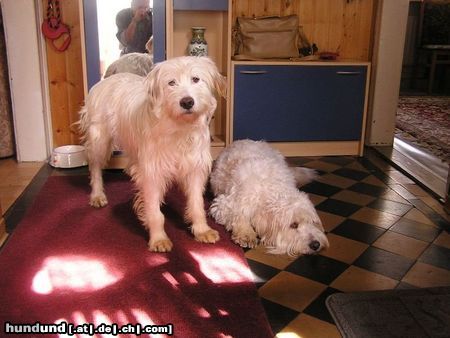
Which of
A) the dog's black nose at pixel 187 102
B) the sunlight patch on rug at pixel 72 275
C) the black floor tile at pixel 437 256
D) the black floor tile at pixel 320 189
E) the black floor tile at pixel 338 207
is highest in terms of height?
the dog's black nose at pixel 187 102

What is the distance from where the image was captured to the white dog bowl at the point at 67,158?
3707 millimetres

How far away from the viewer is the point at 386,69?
13.9 ft

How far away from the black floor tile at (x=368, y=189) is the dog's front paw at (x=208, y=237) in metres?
1.27

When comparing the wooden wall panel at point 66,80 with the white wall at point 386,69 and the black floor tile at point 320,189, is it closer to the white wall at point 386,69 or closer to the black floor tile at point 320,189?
the black floor tile at point 320,189

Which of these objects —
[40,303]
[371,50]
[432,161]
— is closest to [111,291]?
[40,303]

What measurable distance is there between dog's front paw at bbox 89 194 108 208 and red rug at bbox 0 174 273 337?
0.21 ft

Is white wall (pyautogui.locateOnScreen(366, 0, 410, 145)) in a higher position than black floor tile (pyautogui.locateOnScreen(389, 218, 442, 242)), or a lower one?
higher

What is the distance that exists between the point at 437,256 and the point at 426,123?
334 cm

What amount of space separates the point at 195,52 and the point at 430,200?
2092 millimetres

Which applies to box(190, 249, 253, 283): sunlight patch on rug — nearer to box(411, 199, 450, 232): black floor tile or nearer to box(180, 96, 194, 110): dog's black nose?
box(180, 96, 194, 110): dog's black nose

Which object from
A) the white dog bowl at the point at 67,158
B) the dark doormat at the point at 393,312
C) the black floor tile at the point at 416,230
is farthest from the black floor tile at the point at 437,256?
the white dog bowl at the point at 67,158

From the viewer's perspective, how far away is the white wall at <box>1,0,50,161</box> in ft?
11.7

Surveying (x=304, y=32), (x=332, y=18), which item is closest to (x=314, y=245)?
(x=304, y=32)

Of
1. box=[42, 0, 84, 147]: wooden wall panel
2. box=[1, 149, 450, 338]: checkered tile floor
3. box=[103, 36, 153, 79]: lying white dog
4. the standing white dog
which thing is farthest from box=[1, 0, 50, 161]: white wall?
the standing white dog
